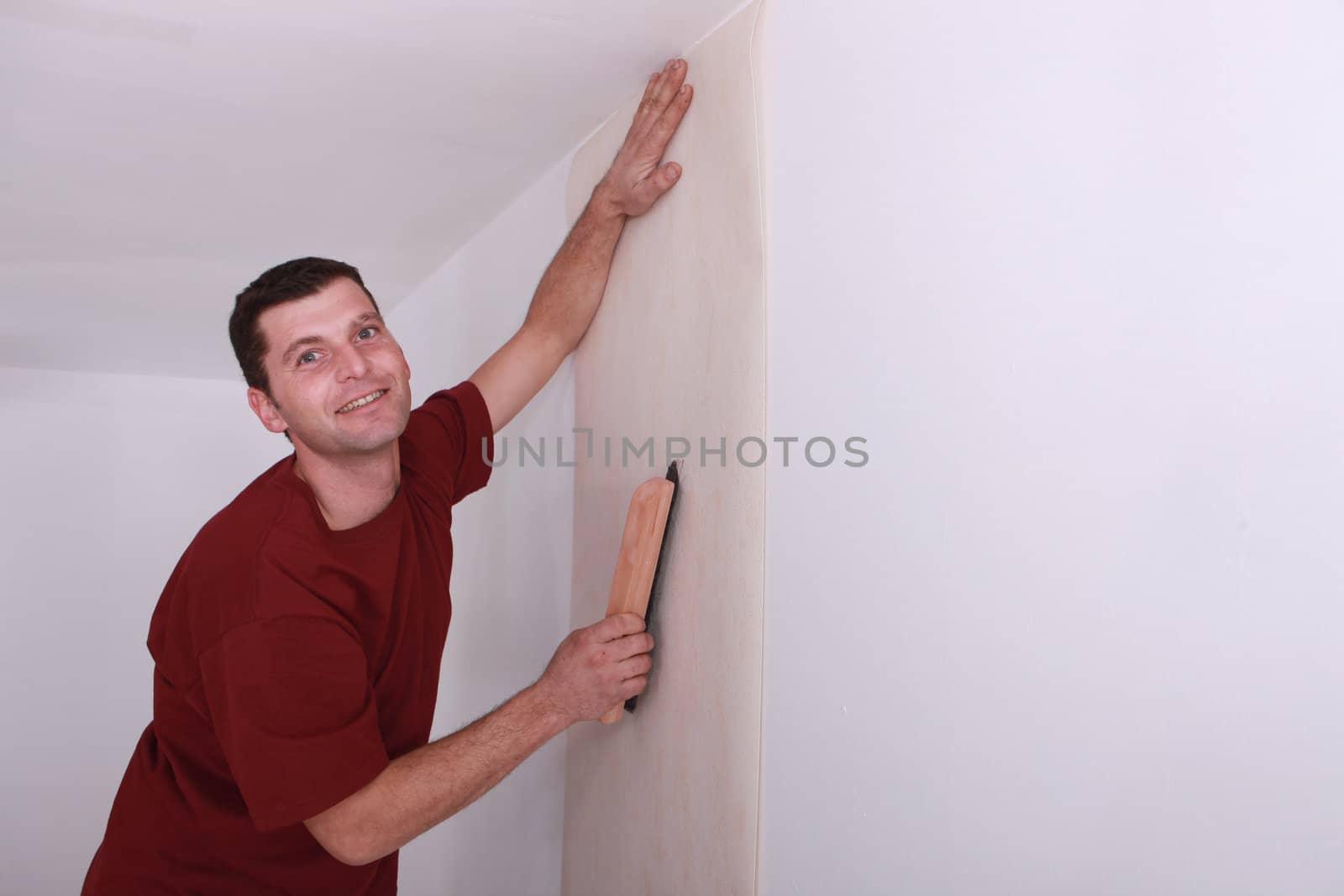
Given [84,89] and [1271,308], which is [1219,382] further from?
[84,89]

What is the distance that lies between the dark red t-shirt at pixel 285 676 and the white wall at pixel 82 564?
2539 mm

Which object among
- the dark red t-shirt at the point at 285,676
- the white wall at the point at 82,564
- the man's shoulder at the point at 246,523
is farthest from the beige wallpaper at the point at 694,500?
the white wall at the point at 82,564

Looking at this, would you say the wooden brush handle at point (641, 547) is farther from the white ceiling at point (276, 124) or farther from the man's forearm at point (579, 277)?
the white ceiling at point (276, 124)

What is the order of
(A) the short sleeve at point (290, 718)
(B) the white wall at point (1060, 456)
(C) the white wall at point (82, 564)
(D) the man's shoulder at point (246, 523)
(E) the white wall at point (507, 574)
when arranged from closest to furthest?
1. (B) the white wall at point (1060, 456)
2. (A) the short sleeve at point (290, 718)
3. (D) the man's shoulder at point (246, 523)
4. (E) the white wall at point (507, 574)
5. (C) the white wall at point (82, 564)

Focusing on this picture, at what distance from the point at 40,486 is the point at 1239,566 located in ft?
14.2

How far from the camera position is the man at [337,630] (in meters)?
1.36

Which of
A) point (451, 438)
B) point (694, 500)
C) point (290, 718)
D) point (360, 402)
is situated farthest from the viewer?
point (451, 438)

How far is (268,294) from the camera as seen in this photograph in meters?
1.67

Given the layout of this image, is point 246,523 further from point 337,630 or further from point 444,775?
point 444,775

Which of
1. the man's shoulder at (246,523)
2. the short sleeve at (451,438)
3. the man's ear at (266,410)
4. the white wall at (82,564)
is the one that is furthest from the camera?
the white wall at (82,564)

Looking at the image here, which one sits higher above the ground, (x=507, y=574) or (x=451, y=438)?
(x=451, y=438)

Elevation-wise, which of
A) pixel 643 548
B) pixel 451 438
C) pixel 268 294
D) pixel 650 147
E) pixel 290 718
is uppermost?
pixel 650 147

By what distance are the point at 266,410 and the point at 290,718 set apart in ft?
2.12

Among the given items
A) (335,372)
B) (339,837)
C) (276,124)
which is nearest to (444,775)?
(339,837)
